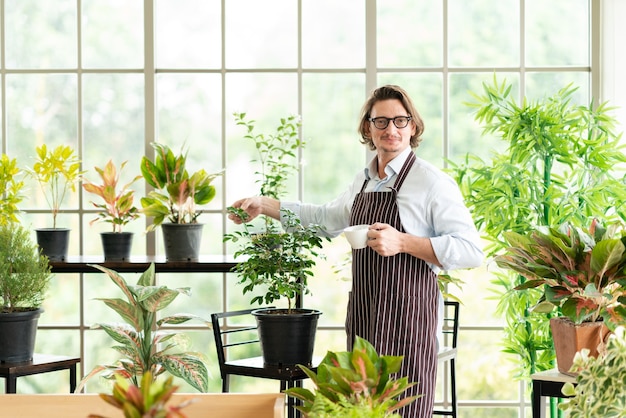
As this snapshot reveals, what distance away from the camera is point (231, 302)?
469 cm

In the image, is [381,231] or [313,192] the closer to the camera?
[381,231]

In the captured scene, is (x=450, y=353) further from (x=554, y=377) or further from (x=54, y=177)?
(x=54, y=177)

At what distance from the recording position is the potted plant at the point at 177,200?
400cm

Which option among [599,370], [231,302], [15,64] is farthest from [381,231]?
[15,64]

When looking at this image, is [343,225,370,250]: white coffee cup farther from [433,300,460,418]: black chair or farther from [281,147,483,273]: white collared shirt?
[433,300,460,418]: black chair

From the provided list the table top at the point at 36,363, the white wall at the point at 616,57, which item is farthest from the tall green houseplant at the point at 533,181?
the table top at the point at 36,363

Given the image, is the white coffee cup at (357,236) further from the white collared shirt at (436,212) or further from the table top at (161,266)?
the table top at (161,266)

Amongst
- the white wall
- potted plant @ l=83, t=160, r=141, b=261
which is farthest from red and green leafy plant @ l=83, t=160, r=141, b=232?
the white wall

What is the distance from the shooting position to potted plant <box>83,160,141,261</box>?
162 inches

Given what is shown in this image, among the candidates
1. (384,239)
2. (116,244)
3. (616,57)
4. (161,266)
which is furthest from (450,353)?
(616,57)

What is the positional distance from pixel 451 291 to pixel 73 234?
2160 millimetres

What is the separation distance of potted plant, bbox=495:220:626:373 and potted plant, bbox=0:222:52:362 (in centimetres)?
185

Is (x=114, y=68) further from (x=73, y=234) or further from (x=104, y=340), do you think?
(x=104, y=340)

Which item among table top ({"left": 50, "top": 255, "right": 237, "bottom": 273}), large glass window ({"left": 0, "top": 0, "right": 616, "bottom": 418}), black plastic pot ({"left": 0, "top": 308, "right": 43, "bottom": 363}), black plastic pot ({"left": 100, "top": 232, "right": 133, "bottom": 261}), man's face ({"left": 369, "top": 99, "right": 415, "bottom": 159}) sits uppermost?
large glass window ({"left": 0, "top": 0, "right": 616, "bottom": 418})
